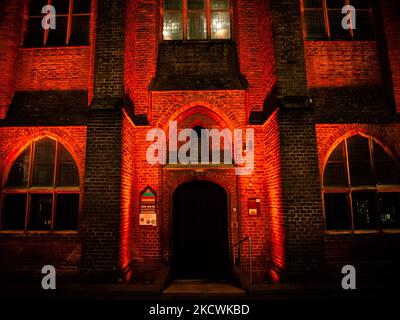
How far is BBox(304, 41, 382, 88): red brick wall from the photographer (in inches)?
282

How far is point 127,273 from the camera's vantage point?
6.50m

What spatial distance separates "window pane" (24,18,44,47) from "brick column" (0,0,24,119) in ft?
0.69

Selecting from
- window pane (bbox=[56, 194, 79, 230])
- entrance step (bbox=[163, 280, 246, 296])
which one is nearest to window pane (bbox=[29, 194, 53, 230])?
window pane (bbox=[56, 194, 79, 230])

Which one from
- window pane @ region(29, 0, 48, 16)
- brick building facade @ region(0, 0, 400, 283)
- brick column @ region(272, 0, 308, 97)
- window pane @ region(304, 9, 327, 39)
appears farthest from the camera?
window pane @ region(29, 0, 48, 16)

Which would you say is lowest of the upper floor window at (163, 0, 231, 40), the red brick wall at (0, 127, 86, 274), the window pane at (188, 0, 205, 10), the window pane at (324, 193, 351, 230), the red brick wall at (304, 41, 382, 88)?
the red brick wall at (0, 127, 86, 274)

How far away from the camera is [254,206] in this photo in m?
7.18

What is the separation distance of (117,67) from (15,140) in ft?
10.6

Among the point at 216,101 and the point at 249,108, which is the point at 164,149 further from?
the point at 249,108

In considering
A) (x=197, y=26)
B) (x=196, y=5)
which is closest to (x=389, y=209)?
(x=197, y=26)

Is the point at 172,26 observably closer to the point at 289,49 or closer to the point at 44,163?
the point at 289,49

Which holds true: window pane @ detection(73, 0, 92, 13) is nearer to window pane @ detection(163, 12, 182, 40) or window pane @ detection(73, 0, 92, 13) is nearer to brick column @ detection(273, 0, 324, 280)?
window pane @ detection(163, 12, 182, 40)

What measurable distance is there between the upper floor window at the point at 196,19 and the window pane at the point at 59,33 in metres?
2.74

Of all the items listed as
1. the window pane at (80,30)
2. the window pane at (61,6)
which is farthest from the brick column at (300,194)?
the window pane at (61,6)

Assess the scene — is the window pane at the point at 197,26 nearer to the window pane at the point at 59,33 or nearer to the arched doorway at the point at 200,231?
the window pane at the point at 59,33
